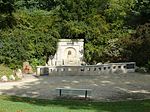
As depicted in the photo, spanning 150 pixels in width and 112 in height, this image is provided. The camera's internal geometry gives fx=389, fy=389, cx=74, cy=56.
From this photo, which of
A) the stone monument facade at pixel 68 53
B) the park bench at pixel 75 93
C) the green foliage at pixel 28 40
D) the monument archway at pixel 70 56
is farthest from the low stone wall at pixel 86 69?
the park bench at pixel 75 93

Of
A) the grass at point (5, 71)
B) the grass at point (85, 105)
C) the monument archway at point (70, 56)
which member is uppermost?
the monument archway at point (70, 56)

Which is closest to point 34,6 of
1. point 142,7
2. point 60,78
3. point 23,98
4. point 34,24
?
point 34,24

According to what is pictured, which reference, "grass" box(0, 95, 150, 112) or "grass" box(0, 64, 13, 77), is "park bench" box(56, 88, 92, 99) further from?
"grass" box(0, 64, 13, 77)

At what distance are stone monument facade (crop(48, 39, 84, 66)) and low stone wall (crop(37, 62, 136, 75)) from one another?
13.2ft

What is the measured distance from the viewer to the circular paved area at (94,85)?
20078 mm

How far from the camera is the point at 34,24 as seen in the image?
108 feet

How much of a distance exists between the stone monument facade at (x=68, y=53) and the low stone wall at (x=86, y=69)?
13.2 ft

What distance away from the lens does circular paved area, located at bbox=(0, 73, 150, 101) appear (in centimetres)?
2008

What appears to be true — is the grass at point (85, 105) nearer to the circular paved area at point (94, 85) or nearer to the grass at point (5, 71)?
the circular paved area at point (94, 85)

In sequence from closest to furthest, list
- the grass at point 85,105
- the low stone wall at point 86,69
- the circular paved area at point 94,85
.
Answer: the grass at point 85,105 < the circular paved area at point 94,85 < the low stone wall at point 86,69

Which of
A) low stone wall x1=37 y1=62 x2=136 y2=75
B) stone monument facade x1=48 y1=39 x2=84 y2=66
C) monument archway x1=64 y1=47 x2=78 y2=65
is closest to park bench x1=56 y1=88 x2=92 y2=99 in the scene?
low stone wall x1=37 y1=62 x2=136 y2=75

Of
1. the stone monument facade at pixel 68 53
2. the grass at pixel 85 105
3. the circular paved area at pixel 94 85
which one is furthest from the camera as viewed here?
the stone monument facade at pixel 68 53

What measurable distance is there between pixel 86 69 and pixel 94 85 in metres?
5.38

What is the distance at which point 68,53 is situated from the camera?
3322cm
